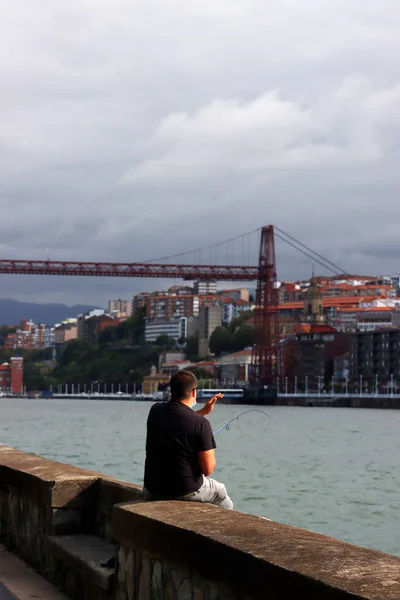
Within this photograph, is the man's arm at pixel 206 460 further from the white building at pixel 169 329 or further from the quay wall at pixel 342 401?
the white building at pixel 169 329

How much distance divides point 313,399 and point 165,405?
243 feet

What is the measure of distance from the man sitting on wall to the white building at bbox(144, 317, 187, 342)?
132 meters

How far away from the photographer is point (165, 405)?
10.4ft

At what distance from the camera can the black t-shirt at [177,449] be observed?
310 cm

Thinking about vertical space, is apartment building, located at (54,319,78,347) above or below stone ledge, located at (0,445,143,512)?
above

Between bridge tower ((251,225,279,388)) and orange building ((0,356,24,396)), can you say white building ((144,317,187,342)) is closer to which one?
orange building ((0,356,24,396))

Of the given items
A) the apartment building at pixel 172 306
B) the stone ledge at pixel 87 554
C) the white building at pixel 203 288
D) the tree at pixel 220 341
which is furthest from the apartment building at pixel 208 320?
the stone ledge at pixel 87 554

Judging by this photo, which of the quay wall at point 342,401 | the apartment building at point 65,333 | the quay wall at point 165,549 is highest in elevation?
the apartment building at point 65,333

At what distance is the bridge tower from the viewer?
6250 centimetres

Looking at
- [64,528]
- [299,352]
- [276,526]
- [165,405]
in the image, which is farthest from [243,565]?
[299,352]

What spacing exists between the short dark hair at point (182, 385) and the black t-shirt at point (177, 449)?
3cm

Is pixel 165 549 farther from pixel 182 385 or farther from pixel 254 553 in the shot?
pixel 182 385

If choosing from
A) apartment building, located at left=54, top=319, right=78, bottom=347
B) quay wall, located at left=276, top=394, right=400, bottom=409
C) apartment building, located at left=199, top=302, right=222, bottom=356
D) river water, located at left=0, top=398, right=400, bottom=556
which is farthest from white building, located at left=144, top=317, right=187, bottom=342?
river water, located at left=0, top=398, right=400, bottom=556

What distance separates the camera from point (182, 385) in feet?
10.5
